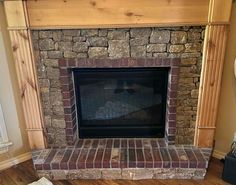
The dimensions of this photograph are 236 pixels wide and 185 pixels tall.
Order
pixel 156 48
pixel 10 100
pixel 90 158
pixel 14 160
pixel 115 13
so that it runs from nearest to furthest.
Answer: pixel 115 13 < pixel 156 48 < pixel 90 158 < pixel 10 100 < pixel 14 160

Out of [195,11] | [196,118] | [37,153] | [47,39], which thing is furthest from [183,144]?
[47,39]

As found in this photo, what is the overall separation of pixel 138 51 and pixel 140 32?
0.49ft

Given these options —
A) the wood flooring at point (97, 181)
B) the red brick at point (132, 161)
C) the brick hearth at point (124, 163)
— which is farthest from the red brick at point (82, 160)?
the red brick at point (132, 161)

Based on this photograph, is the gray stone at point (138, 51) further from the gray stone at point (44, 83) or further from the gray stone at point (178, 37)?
the gray stone at point (44, 83)

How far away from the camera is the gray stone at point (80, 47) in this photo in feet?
5.97

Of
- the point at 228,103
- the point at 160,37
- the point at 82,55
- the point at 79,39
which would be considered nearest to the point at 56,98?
the point at 82,55

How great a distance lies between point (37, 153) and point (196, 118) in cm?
143

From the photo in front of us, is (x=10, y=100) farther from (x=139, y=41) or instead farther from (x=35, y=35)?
(x=139, y=41)

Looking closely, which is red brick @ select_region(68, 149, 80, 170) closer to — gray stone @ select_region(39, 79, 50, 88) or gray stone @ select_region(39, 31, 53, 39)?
gray stone @ select_region(39, 79, 50, 88)

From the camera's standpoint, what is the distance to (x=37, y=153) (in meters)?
2.01

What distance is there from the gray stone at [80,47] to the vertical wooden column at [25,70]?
0.35 metres

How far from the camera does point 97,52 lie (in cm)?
184

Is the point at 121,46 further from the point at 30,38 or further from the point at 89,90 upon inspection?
the point at 30,38

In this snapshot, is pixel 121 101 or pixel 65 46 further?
pixel 121 101
